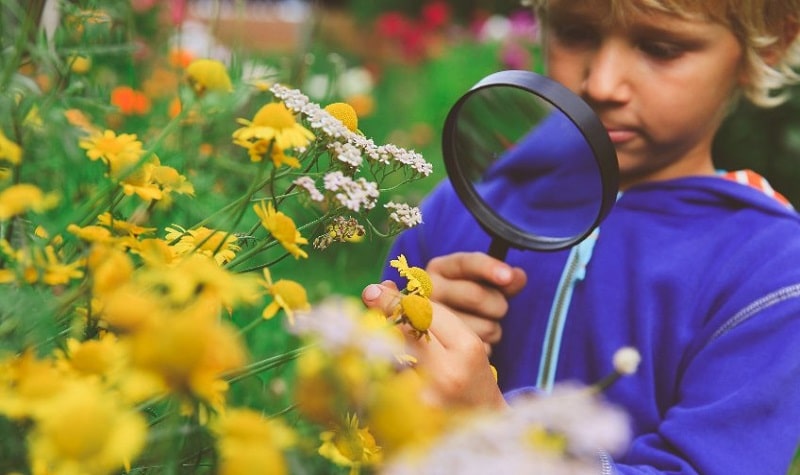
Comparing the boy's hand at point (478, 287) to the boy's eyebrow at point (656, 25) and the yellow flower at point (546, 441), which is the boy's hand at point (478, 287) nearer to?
the boy's eyebrow at point (656, 25)

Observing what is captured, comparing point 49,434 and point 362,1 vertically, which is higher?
point 49,434

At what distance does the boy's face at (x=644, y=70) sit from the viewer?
143 centimetres

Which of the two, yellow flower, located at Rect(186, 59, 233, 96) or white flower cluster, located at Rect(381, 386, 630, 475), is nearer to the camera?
white flower cluster, located at Rect(381, 386, 630, 475)

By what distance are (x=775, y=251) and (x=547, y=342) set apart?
1.31ft

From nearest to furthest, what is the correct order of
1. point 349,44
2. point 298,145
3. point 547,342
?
point 298,145 → point 547,342 → point 349,44

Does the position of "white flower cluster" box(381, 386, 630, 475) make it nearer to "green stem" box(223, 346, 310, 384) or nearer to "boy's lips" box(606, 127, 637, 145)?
"green stem" box(223, 346, 310, 384)

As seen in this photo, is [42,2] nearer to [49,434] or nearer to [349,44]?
[49,434]

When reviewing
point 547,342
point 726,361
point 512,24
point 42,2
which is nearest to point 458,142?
point 547,342

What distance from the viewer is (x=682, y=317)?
1433mm

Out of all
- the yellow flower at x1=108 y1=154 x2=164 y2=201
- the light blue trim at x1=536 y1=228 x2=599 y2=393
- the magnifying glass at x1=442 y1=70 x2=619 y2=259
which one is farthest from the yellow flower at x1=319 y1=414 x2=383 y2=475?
the light blue trim at x1=536 y1=228 x2=599 y2=393

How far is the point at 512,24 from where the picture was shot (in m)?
5.04

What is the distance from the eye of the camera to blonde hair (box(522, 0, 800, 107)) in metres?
1.41

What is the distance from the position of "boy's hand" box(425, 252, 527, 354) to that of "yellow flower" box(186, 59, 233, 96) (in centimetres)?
69

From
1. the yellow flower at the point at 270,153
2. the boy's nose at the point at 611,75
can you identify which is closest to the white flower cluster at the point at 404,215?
the yellow flower at the point at 270,153
